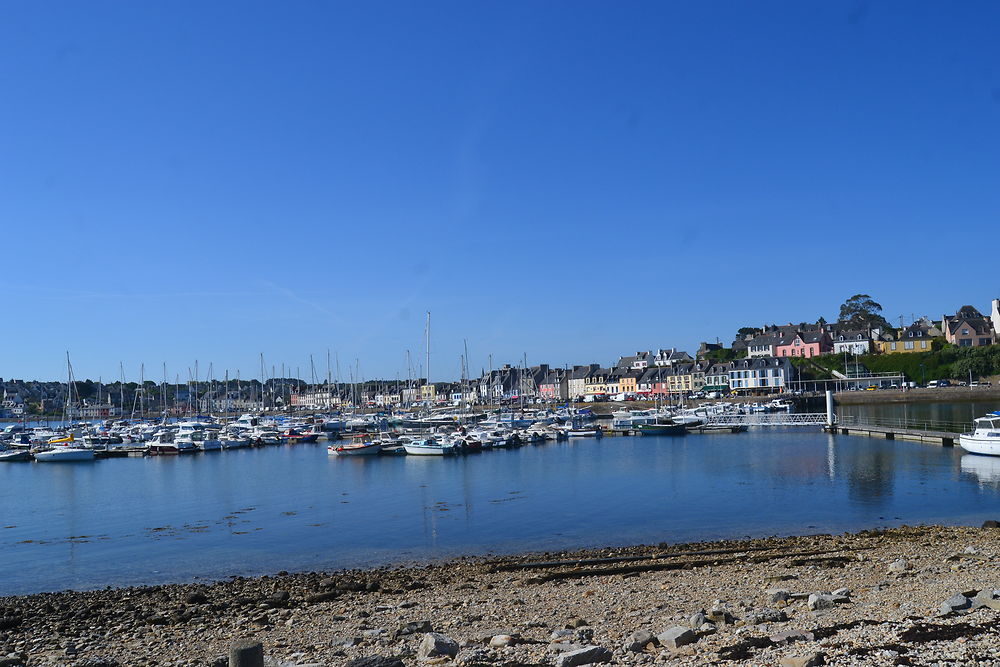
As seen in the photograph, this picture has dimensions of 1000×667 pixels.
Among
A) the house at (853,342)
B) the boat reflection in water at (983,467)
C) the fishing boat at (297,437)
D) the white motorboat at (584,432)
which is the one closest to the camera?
the boat reflection in water at (983,467)

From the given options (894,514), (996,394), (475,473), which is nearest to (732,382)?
(996,394)

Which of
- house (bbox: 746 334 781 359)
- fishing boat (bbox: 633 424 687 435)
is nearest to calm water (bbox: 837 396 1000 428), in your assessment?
fishing boat (bbox: 633 424 687 435)

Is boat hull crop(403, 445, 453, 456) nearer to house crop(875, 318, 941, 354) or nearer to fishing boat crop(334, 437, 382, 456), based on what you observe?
fishing boat crop(334, 437, 382, 456)

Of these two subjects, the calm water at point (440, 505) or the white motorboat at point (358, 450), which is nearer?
the calm water at point (440, 505)

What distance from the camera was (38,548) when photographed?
27.7m

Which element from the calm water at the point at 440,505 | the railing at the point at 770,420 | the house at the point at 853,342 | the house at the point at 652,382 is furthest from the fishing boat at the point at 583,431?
the house at the point at 853,342

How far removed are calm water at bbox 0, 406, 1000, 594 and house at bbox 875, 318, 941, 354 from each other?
7889cm

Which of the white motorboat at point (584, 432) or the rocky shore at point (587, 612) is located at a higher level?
the rocky shore at point (587, 612)

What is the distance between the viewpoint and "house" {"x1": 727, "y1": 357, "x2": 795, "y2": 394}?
391 ft

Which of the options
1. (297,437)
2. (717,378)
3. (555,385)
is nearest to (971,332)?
(717,378)

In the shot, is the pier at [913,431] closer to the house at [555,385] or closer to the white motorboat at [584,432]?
the white motorboat at [584,432]

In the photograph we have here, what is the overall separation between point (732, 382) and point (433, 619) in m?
116

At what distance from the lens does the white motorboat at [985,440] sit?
4253cm

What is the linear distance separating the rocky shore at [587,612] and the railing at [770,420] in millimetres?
51904
